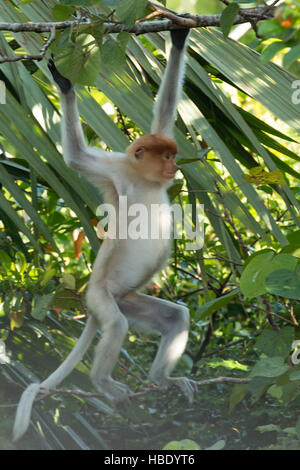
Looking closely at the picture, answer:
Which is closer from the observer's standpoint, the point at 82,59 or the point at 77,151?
the point at 82,59

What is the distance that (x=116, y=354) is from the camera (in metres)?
1.66

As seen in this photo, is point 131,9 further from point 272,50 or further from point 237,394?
point 237,394

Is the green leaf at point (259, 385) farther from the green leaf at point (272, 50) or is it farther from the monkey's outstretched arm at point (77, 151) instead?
the green leaf at point (272, 50)

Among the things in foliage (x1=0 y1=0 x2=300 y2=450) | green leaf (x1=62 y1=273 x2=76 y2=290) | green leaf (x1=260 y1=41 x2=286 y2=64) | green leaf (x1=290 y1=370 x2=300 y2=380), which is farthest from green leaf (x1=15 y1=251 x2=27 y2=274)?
green leaf (x1=260 y1=41 x2=286 y2=64)

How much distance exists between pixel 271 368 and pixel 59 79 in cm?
97

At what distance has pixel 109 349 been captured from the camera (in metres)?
1.65

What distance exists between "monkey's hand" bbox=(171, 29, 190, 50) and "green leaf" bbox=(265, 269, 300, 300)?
702 millimetres

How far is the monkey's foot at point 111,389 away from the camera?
1.64 meters

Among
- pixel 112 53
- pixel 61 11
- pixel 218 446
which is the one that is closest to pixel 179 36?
pixel 112 53

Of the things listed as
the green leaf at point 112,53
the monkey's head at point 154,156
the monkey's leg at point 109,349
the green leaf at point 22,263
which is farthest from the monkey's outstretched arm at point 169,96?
the green leaf at point 22,263

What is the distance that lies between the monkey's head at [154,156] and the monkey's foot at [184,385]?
0.60 m

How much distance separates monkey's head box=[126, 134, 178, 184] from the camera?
166 centimetres

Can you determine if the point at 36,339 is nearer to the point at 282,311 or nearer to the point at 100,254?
the point at 100,254
